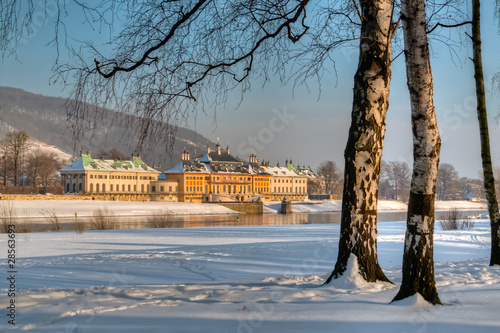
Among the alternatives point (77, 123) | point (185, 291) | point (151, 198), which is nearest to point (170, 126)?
point (77, 123)

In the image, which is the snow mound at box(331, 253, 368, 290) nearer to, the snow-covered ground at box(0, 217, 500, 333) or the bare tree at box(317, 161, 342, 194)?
the snow-covered ground at box(0, 217, 500, 333)

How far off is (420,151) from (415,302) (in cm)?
144

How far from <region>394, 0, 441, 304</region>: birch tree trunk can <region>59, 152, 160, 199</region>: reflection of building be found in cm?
8995

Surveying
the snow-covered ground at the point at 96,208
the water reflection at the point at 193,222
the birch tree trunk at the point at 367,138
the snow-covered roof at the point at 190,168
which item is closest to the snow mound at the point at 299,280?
the birch tree trunk at the point at 367,138

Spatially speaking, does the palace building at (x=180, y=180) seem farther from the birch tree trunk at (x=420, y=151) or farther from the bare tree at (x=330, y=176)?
the birch tree trunk at (x=420, y=151)

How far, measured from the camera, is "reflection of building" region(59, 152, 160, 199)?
9606 centimetres

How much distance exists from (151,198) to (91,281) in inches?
3782

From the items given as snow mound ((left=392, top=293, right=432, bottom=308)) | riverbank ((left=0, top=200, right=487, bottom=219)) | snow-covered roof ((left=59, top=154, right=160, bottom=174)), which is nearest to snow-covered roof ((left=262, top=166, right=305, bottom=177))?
snow-covered roof ((left=59, top=154, right=160, bottom=174))

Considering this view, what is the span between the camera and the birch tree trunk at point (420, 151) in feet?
17.0

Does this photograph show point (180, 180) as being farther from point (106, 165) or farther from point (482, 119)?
point (482, 119)

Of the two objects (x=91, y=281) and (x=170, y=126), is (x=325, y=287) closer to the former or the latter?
(x=170, y=126)

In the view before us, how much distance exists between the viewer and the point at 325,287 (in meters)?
6.01

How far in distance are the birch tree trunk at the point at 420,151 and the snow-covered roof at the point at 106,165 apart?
89.9 metres

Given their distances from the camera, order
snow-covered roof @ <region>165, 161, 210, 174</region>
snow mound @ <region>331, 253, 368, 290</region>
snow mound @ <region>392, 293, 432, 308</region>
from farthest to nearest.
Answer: snow-covered roof @ <region>165, 161, 210, 174</region>
snow mound @ <region>331, 253, 368, 290</region>
snow mound @ <region>392, 293, 432, 308</region>
